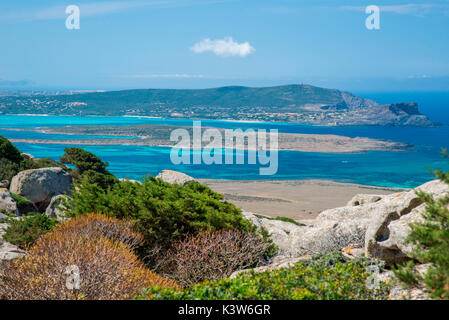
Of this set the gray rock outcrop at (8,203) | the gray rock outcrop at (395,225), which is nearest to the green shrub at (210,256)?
the gray rock outcrop at (395,225)

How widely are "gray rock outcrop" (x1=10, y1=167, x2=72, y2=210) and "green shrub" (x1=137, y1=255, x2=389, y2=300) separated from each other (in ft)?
59.3

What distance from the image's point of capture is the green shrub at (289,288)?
5934 millimetres

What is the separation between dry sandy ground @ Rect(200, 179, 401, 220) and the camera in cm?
4504

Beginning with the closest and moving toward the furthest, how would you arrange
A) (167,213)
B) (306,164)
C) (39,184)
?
(167,213), (39,184), (306,164)

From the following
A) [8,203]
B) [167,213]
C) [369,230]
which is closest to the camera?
[369,230]

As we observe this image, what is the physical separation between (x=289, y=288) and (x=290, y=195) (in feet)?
160

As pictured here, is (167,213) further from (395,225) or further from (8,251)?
(395,225)

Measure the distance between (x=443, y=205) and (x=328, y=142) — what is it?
115391 millimetres

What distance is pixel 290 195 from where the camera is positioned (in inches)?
2144

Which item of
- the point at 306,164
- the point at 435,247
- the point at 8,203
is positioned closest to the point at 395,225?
the point at 435,247

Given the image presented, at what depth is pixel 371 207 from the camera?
15.8m

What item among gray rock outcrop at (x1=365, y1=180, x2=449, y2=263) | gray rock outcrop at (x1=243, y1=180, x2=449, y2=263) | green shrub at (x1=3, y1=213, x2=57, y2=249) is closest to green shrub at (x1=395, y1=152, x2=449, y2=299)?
gray rock outcrop at (x1=243, y1=180, x2=449, y2=263)

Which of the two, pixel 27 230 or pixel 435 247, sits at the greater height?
pixel 435 247

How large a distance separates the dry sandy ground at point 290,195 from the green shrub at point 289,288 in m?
33.3
